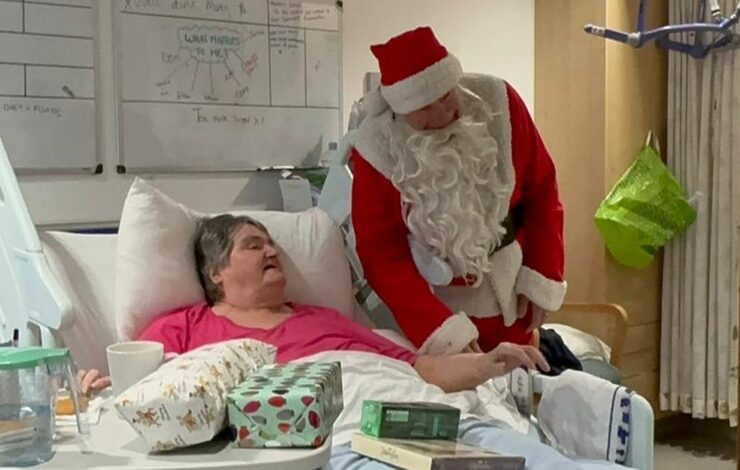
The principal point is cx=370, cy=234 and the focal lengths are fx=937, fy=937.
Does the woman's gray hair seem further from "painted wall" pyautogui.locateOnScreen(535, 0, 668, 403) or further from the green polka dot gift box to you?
"painted wall" pyautogui.locateOnScreen(535, 0, 668, 403)

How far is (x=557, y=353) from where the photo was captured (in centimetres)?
289

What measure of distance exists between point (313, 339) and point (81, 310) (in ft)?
1.80

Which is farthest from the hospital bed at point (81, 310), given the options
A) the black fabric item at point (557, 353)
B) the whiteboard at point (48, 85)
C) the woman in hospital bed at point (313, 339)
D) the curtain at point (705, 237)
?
the curtain at point (705, 237)

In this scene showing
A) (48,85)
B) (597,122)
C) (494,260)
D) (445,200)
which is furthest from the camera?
(597,122)

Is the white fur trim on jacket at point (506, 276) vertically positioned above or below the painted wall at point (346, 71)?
below

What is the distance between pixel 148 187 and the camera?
2275 mm

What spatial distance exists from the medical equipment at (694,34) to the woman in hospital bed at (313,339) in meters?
1.66

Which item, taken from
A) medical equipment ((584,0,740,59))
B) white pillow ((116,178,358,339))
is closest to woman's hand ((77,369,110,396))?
white pillow ((116,178,358,339))

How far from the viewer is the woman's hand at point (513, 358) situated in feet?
6.61

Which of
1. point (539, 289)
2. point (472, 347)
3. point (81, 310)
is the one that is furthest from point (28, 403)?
point (539, 289)

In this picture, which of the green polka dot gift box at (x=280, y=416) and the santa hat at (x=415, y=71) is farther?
the santa hat at (x=415, y=71)

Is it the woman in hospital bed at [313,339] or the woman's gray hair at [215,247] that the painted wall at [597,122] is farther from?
the woman's gray hair at [215,247]

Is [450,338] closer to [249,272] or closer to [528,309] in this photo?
[528,309]

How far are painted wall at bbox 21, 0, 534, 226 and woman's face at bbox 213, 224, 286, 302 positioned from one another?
71 centimetres
